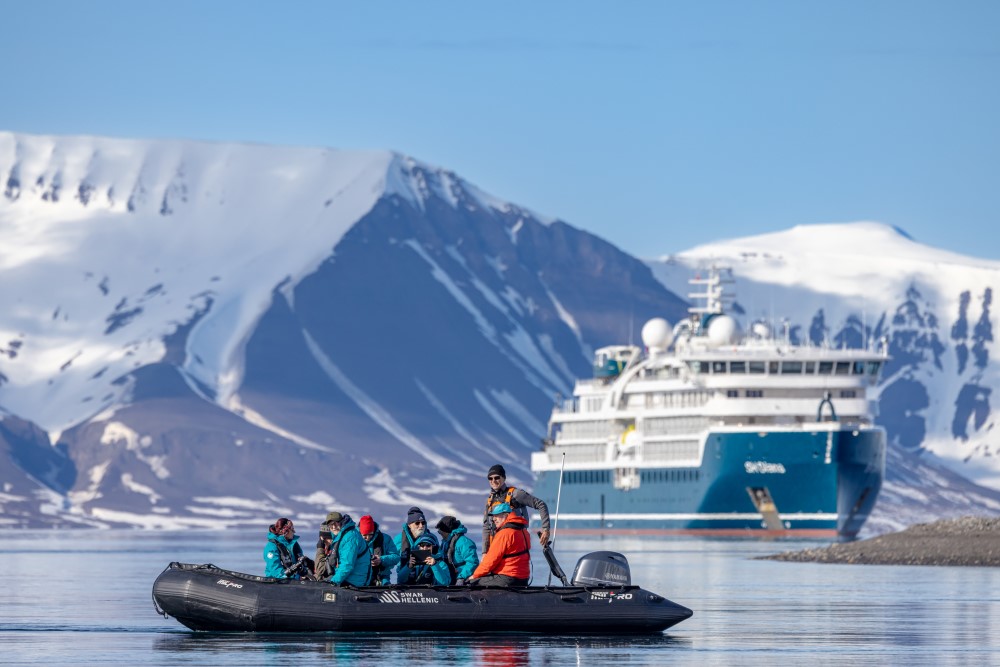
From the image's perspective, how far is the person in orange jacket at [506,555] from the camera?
1658 inches

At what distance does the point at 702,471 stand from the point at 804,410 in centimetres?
729

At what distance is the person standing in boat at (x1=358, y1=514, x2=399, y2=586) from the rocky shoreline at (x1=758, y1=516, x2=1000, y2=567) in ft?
158

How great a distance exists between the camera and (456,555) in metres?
44.2

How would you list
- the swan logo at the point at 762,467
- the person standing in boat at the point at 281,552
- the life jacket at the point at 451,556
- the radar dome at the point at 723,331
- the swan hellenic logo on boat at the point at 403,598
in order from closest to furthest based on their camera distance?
the swan hellenic logo on boat at the point at 403,598, the life jacket at the point at 451,556, the person standing in boat at the point at 281,552, the swan logo at the point at 762,467, the radar dome at the point at 723,331

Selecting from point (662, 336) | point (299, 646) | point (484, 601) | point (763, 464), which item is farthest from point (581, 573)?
point (662, 336)

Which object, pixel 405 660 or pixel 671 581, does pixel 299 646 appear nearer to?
pixel 405 660

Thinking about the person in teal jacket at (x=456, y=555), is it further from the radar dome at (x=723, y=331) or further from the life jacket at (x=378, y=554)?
the radar dome at (x=723, y=331)

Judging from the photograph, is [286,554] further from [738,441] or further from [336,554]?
[738,441]

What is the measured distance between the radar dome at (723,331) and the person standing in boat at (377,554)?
360 ft

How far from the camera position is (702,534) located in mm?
140500

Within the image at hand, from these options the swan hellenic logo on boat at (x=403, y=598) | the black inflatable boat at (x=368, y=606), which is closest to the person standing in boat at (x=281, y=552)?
the black inflatable boat at (x=368, y=606)

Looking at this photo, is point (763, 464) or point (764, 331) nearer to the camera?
point (763, 464)

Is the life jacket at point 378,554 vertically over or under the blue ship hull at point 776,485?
under

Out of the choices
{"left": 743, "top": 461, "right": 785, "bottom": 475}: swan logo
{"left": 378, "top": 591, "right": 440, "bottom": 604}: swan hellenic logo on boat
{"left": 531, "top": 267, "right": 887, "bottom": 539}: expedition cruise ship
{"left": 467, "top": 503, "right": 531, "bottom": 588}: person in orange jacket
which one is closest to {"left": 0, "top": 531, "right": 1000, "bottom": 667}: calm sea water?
{"left": 378, "top": 591, "right": 440, "bottom": 604}: swan hellenic logo on boat
